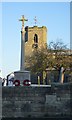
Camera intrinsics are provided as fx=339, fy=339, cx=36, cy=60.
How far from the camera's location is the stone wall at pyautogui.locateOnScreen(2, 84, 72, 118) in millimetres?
18594

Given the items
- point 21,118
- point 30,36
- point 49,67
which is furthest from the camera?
point 30,36

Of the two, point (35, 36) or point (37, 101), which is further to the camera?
point (35, 36)

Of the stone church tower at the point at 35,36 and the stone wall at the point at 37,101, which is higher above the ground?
the stone church tower at the point at 35,36

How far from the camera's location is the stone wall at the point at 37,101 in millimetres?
18594

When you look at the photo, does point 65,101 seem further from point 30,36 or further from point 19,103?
point 30,36

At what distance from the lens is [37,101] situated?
18688mm

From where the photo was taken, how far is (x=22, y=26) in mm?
27625

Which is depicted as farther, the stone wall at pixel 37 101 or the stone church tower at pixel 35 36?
the stone church tower at pixel 35 36

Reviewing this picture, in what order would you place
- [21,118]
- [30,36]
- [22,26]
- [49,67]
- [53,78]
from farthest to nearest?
[30,36], [53,78], [49,67], [22,26], [21,118]

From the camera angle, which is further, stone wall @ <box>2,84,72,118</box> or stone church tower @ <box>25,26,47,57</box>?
stone church tower @ <box>25,26,47,57</box>

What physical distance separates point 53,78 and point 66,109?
108 ft

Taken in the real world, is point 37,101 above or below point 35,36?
below

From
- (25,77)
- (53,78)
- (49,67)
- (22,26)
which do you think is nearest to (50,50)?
(49,67)

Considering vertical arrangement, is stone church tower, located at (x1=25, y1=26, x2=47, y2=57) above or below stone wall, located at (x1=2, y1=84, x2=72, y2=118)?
above
